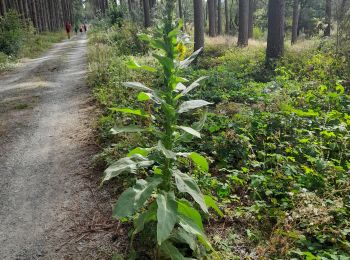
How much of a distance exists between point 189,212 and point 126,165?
29.0 inches

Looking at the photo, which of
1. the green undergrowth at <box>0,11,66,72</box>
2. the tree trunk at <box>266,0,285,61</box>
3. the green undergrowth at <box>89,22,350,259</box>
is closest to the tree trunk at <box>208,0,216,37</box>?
the tree trunk at <box>266,0,285,61</box>

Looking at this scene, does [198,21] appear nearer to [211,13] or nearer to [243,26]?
[243,26]

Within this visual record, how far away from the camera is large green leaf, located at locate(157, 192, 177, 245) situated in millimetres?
2508

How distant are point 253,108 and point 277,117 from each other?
3.03 ft

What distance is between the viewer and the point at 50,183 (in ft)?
16.1

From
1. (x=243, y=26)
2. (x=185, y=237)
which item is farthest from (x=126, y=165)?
(x=243, y=26)

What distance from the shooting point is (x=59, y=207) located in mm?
4332

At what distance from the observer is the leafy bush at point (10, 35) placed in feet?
60.0

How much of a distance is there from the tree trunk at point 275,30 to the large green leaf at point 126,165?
9769 millimetres

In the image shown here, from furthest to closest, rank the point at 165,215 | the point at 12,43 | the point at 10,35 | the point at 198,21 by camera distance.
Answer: the point at 10,35
the point at 12,43
the point at 198,21
the point at 165,215

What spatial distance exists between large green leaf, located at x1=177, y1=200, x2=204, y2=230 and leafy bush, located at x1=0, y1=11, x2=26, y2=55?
60.7ft

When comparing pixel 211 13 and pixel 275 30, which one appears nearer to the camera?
pixel 275 30

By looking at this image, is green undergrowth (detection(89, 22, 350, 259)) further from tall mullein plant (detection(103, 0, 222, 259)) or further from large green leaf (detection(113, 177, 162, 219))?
large green leaf (detection(113, 177, 162, 219))

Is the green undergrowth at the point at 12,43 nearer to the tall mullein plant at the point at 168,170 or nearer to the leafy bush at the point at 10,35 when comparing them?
the leafy bush at the point at 10,35
